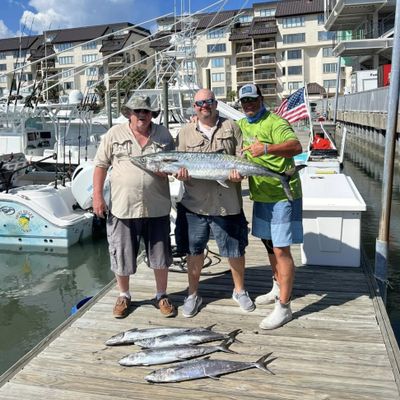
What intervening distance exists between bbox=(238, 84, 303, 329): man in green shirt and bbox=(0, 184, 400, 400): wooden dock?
1.02ft

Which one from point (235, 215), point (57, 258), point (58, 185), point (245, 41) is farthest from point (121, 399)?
point (245, 41)

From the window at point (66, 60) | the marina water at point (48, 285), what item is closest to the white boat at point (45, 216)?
the marina water at point (48, 285)

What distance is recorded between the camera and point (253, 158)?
365 centimetres

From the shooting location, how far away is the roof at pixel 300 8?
67.5 m

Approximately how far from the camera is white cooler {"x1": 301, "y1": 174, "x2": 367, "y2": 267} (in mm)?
4973

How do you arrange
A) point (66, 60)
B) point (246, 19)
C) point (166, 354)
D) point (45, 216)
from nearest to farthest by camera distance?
point (166, 354)
point (45, 216)
point (246, 19)
point (66, 60)

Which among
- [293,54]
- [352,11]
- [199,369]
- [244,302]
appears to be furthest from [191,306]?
[293,54]

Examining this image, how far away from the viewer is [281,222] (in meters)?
3.62

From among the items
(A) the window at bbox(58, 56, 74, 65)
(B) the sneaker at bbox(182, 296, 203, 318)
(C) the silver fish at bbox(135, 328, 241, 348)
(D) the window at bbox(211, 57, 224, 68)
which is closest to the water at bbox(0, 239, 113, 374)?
(B) the sneaker at bbox(182, 296, 203, 318)

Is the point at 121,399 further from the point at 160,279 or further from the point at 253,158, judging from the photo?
the point at 253,158

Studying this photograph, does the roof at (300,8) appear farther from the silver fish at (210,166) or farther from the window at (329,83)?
the silver fish at (210,166)

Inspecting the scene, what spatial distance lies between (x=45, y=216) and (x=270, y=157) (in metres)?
6.30

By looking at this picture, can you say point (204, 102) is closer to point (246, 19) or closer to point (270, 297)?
point (270, 297)

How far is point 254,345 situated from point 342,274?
1.83 metres
